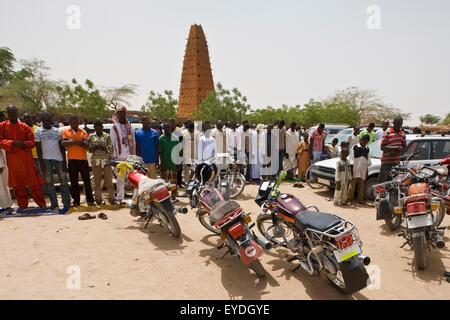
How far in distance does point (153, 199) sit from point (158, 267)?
1162mm

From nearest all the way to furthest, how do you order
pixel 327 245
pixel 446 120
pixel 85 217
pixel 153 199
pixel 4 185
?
1. pixel 327 245
2. pixel 153 199
3. pixel 85 217
4. pixel 4 185
5. pixel 446 120

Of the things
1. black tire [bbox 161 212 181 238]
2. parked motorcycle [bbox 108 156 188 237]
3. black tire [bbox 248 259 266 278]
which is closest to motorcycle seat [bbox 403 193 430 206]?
black tire [bbox 248 259 266 278]

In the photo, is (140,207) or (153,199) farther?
(140,207)

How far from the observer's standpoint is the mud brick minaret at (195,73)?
6191 cm

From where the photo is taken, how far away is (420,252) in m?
3.61

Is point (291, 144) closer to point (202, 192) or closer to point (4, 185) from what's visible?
point (202, 192)

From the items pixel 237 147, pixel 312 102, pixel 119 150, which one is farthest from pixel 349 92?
pixel 119 150

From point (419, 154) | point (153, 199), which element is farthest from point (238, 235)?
point (419, 154)

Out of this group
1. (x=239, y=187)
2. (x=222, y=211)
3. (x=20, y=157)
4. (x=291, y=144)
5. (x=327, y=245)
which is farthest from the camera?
(x=291, y=144)

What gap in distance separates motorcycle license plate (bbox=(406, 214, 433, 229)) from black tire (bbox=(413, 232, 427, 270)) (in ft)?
0.52

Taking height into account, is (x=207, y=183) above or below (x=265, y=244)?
above

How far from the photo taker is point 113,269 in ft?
11.9

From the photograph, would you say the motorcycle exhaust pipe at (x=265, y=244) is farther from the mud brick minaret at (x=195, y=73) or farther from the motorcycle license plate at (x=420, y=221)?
the mud brick minaret at (x=195, y=73)
